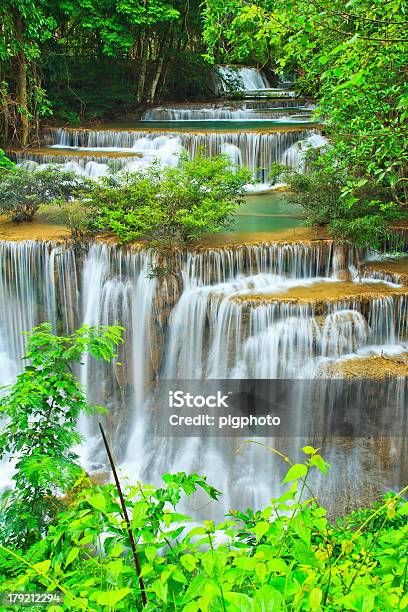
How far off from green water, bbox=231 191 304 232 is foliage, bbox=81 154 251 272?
0.65 m

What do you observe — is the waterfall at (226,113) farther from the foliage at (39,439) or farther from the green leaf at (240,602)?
the green leaf at (240,602)

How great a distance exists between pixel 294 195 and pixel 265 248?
166 cm

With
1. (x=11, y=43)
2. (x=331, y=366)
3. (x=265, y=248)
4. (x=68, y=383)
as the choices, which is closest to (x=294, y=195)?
(x=265, y=248)

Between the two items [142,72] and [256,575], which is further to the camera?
[142,72]

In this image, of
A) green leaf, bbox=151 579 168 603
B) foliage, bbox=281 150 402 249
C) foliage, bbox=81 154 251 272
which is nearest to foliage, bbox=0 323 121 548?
green leaf, bbox=151 579 168 603

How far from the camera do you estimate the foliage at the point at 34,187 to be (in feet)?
34.1

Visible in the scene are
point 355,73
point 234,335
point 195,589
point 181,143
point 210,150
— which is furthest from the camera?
point 181,143

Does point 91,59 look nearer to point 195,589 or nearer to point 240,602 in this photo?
point 195,589

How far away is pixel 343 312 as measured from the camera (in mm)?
7699

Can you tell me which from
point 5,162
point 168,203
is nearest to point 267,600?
point 168,203

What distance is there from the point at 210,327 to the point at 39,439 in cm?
454

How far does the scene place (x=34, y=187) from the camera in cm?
1063

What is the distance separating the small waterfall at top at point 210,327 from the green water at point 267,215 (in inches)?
58.3

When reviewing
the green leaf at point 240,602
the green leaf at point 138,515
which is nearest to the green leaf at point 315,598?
the green leaf at point 240,602
